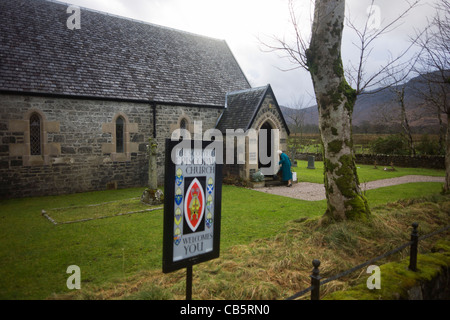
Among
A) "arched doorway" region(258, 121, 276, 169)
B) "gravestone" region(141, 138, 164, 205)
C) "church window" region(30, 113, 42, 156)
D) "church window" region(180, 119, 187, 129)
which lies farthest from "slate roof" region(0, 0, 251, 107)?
"gravestone" region(141, 138, 164, 205)

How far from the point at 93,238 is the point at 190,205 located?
4.71 meters

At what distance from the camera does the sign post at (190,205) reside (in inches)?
111

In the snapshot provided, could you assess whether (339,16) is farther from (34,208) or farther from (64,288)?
(34,208)

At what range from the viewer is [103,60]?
13.7 meters

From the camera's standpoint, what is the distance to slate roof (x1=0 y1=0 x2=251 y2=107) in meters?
11.6

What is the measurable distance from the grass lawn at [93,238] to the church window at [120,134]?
3.19 metres

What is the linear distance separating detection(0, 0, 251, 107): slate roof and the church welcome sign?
11.0 m

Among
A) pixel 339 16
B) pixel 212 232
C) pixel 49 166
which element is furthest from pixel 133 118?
pixel 212 232

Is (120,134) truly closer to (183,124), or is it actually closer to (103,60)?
(183,124)

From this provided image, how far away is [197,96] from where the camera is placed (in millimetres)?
15680

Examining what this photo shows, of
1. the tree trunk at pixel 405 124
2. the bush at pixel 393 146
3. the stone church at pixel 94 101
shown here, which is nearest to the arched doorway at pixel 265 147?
the stone church at pixel 94 101

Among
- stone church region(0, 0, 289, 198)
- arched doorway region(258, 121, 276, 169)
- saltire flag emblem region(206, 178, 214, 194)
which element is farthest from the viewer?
arched doorway region(258, 121, 276, 169)

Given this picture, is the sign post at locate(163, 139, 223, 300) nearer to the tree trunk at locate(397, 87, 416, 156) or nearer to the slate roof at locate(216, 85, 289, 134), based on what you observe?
the slate roof at locate(216, 85, 289, 134)

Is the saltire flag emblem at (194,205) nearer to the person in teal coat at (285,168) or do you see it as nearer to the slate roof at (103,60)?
the slate roof at (103,60)
